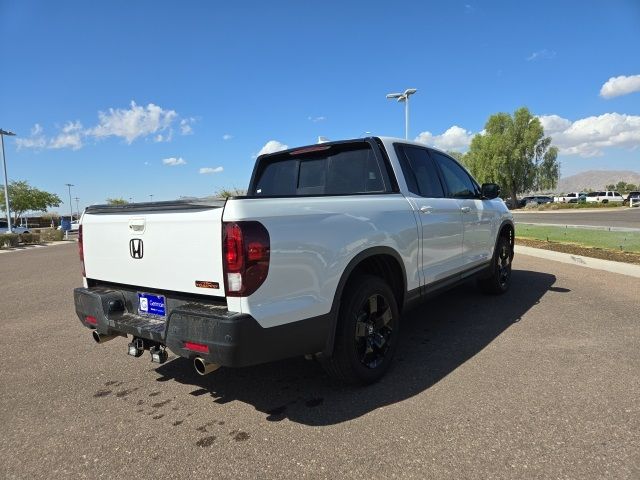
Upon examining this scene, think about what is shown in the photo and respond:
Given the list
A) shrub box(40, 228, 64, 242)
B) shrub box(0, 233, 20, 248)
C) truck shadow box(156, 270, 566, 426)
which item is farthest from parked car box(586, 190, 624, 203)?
truck shadow box(156, 270, 566, 426)

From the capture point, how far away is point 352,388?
3.39m

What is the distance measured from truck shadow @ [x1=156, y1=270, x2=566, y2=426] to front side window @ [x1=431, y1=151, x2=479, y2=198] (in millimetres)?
1494

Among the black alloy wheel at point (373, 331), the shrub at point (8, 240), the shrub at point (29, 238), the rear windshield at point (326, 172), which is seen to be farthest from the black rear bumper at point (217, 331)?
the shrub at point (29, 238)

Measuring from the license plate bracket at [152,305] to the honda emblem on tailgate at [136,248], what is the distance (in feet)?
0.92

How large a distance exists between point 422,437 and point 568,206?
172 feet

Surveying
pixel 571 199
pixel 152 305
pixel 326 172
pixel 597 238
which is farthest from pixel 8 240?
pixel 571 199

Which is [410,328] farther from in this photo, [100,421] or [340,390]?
[100,421]

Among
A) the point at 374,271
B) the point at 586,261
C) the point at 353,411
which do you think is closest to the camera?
the point at 353,411

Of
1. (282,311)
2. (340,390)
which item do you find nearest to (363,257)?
(282,311)

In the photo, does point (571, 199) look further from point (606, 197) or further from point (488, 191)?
point (488, 191)

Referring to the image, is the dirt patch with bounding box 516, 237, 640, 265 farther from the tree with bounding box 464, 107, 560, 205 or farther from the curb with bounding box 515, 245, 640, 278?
the tree with bounding box 464, 107, 560, 205

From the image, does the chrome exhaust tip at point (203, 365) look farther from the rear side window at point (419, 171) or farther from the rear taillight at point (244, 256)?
the rear side window at point (419, 171)

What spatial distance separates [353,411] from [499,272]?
13.2ft

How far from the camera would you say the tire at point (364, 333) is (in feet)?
10.4
